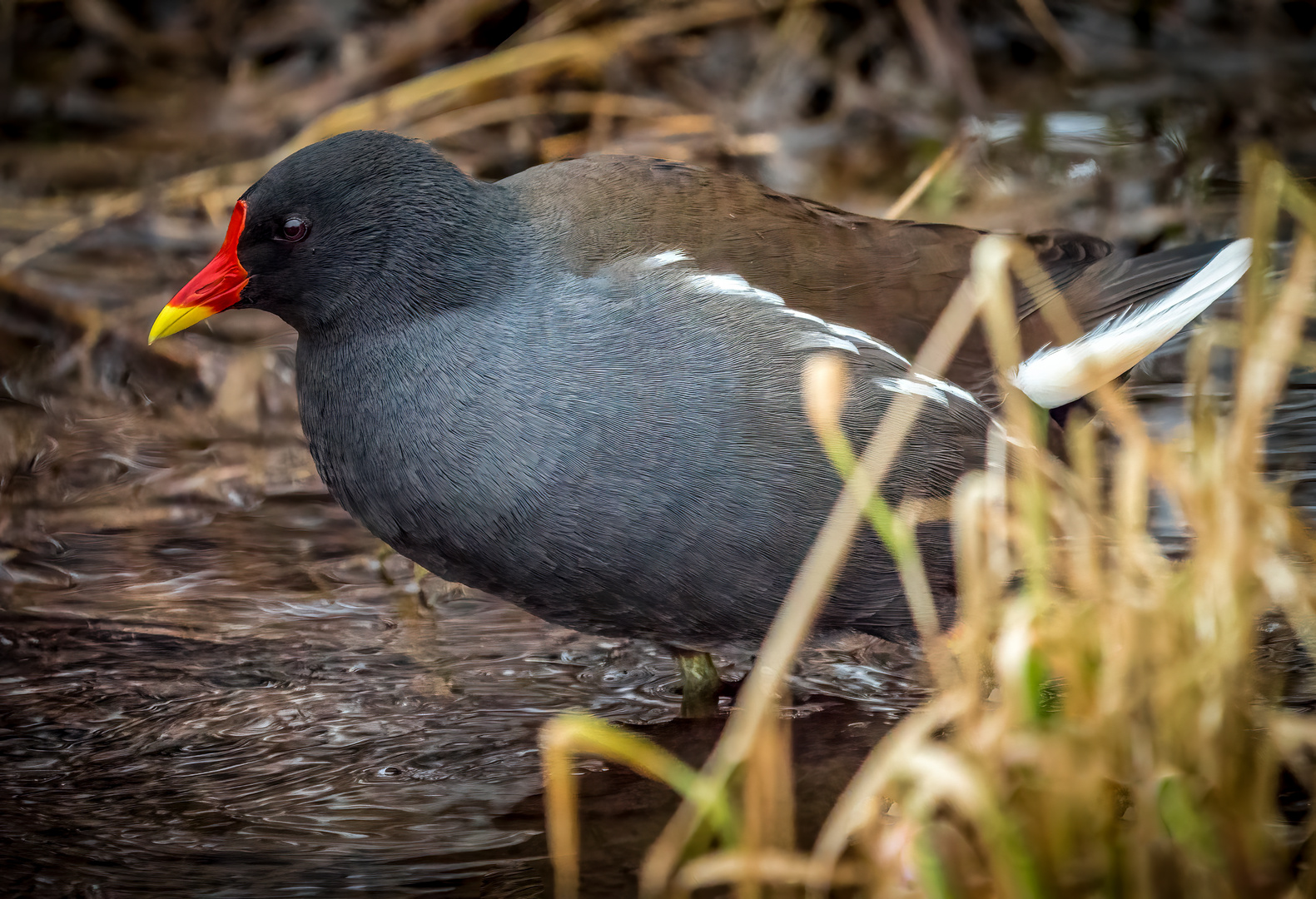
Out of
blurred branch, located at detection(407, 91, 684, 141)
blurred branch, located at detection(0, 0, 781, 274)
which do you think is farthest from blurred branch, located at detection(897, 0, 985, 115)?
blurred branch, located at detection(407, 91, 684, 141)

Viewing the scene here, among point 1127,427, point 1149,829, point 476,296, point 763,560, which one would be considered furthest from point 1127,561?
point 476,296

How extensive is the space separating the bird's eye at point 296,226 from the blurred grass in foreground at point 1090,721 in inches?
51.1

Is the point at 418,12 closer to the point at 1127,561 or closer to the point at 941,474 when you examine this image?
the point at 941,474

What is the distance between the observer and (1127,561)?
1915mm

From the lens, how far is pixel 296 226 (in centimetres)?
285

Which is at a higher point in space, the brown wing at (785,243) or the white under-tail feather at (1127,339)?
the brown wing at (785,243)

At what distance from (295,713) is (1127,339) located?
1.71 meters

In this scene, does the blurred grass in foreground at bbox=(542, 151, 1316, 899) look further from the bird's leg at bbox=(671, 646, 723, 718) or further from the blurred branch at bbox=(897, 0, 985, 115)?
the blurred branch at bbox=(897, 0, 985, 115)

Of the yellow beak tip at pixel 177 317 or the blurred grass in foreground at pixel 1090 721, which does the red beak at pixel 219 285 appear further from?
the blurred grass in foreground at pixel 1090 721

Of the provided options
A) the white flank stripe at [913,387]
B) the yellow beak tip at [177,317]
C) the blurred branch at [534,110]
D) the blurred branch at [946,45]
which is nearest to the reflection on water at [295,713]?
the white flank stripe at [913,387]

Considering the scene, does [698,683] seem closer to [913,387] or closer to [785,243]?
[913,387]

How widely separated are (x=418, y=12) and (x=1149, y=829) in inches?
199

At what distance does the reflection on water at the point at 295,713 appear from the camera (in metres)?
2.48

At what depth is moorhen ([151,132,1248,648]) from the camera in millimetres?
2621
